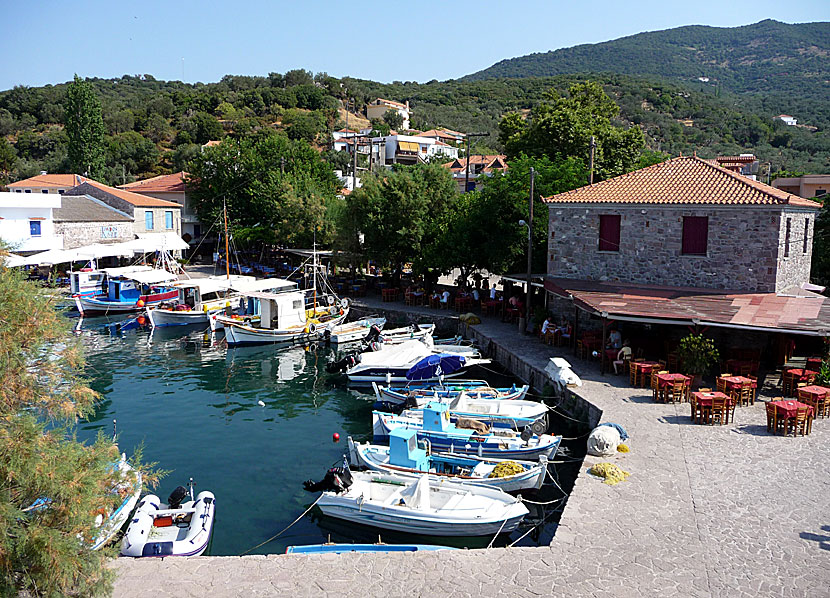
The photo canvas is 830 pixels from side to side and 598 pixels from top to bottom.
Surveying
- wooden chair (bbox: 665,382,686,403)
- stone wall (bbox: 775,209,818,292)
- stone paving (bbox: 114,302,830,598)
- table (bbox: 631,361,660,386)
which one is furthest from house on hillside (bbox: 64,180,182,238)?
stone paving (bbox: 114,302,830,598)

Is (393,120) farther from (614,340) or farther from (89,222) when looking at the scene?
(614,340)

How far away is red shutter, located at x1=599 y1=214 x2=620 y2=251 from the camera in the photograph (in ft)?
87.7

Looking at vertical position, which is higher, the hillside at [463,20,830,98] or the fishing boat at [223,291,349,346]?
the hillside at [463,20,830,98]

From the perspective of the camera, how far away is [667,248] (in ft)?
84.2

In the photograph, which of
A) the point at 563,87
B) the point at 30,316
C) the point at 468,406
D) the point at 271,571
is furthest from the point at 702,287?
the point at 563,87

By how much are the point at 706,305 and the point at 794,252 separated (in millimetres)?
5962

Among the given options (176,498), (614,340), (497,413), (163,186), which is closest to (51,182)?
(163,186)

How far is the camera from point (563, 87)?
5891 inches

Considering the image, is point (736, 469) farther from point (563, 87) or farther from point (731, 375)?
point (563, 87)

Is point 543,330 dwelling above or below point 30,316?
below

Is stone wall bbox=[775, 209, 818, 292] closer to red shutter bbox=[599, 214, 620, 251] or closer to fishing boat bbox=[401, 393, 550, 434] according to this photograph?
red shutter bbox=[599, 214, 620, 251]

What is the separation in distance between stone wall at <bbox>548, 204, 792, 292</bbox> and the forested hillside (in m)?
51.1

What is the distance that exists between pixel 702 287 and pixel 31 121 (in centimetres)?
10487

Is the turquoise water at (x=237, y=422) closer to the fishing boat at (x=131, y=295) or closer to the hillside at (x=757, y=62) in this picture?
the fishing boat at (x=131, y=295)
